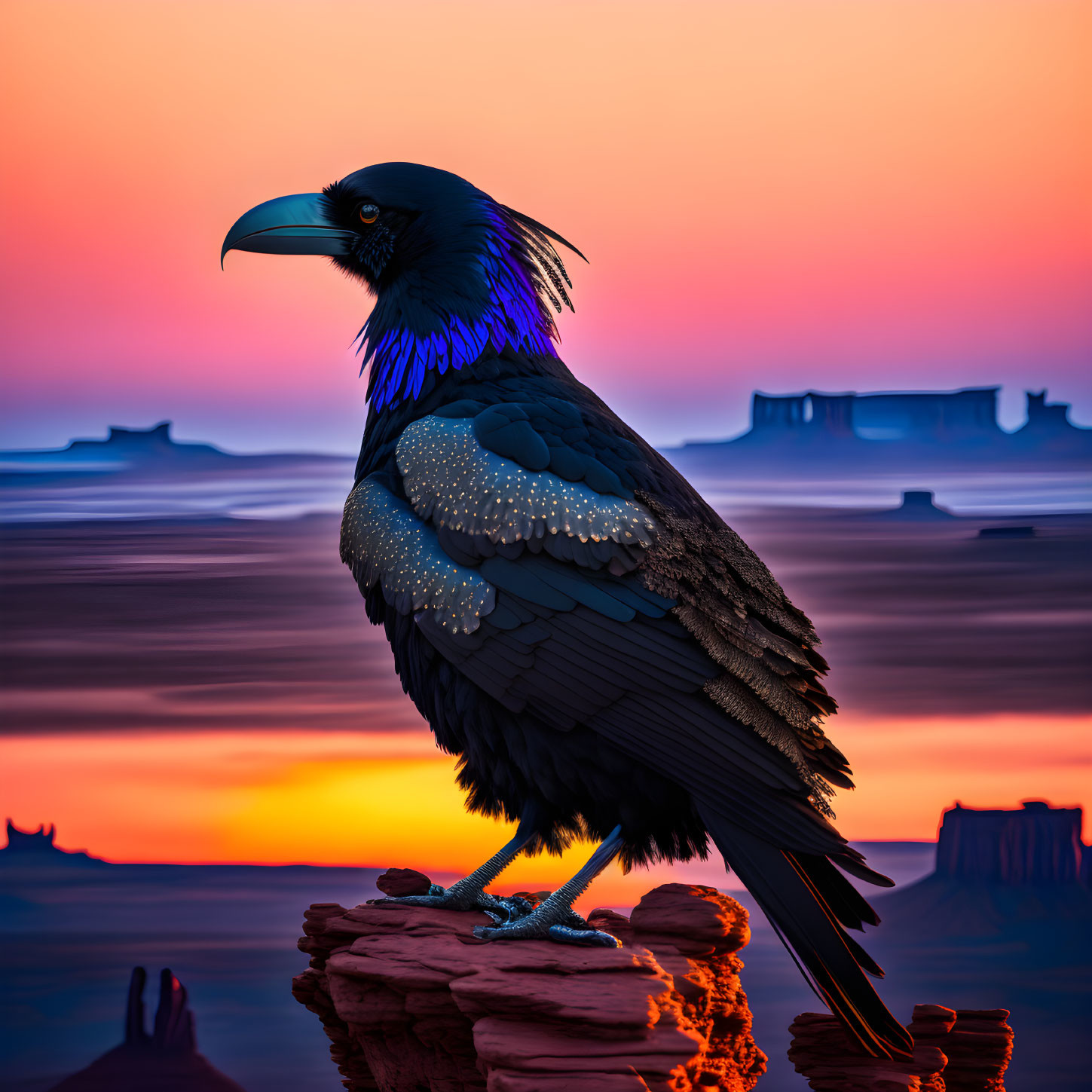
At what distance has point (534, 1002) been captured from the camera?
15.1 ft

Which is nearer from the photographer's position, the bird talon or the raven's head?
the bird talon

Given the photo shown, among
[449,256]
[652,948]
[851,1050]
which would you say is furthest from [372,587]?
[851,1050]

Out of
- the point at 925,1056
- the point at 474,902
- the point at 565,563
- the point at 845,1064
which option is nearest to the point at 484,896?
the point at 474,902

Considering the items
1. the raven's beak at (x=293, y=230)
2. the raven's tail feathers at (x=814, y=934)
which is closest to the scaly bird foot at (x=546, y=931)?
the raven's tail feathers at (x=814, y=934)

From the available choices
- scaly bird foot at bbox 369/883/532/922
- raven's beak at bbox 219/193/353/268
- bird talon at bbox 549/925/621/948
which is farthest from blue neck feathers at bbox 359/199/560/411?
bird talon at bbox 549/925/621/948

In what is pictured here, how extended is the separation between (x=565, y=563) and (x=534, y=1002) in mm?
1600

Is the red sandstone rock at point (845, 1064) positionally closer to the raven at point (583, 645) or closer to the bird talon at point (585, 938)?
the raven at point (583, 645)

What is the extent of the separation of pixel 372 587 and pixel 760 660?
159cm

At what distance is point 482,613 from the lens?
4.79m

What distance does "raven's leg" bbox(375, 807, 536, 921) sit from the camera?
5234mm

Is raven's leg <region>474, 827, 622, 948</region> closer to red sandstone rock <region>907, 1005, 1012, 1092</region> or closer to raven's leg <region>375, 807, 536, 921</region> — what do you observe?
raven's leg <region>375, 807, 536, 921</region>

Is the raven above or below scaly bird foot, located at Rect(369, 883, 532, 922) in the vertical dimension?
above

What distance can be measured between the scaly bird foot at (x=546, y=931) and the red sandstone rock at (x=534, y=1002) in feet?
0.14

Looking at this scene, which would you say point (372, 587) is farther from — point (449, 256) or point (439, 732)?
point (449, 256)
